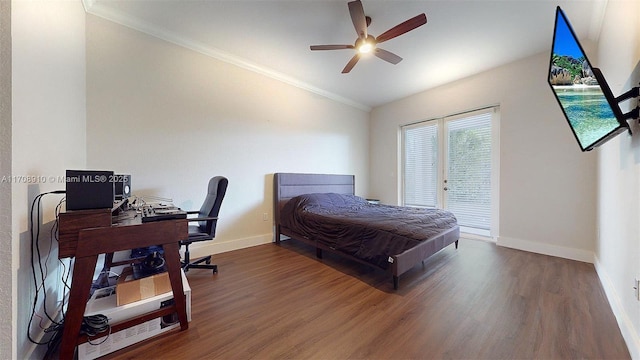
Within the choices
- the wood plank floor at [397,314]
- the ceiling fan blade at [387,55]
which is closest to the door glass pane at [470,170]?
the wood plank floor at [397,314]

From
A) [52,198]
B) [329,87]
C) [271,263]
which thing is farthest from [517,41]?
[52,198]

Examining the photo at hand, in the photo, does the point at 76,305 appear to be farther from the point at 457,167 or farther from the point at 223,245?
the point at 457,167

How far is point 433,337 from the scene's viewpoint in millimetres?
1440

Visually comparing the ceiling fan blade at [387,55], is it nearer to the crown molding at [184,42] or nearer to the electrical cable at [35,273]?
the crown molding at [184,42]

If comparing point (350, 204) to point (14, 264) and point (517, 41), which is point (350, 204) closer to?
point (517, 41)

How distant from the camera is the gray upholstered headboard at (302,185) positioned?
12.0 feet

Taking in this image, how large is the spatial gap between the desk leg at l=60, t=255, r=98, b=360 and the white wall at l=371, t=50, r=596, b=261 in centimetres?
461

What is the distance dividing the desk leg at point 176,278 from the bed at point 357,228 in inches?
61.7

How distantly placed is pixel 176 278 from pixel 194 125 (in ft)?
6.75

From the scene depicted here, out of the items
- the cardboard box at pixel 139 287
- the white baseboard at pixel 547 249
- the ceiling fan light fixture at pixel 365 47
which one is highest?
the ceiling fan light fixture at pixel 365 47

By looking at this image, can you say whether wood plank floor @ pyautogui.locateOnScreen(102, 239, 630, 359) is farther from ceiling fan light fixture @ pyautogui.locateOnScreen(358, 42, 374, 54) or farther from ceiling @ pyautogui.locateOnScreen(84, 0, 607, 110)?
ceiling @ pyautogui.locateOnScreen(84, 0, 607, 110)

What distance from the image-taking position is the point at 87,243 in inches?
49.1

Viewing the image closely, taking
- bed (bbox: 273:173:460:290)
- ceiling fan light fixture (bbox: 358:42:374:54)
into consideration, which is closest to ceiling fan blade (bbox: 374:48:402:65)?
ceiling fan light fixture (bbox: 358:42:374:54)

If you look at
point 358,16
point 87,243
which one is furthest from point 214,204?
point 358,16
